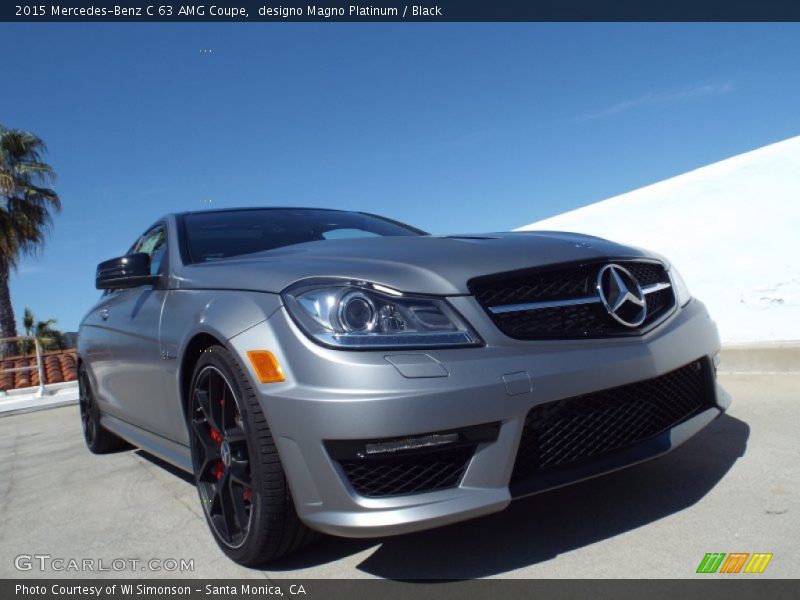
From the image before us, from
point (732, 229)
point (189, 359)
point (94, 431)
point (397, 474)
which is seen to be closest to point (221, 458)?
point (189, 359)

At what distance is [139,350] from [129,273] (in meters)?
0.37

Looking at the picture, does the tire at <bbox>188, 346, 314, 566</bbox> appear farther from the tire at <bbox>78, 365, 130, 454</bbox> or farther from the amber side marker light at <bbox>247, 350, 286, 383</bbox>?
the tire at <bbox>78, 365, 130, 454</bbox>

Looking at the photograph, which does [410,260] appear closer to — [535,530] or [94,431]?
[535,530]

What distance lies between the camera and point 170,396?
2979mm

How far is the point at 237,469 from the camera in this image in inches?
94.0

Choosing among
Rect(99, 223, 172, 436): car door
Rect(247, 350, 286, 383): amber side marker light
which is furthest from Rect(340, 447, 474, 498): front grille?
Rect(99, 223, 172, 436): car door

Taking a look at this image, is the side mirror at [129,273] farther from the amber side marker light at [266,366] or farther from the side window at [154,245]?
the amber side marker light at [266,366]

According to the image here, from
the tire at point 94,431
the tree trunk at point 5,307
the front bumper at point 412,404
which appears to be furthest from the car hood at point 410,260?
the tree trunk at point 5,307

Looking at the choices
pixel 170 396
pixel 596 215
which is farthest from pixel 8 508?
pixel 596 215

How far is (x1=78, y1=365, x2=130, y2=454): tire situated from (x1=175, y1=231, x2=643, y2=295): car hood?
2341 mm

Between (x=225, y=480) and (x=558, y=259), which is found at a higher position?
(x=558, y=259)

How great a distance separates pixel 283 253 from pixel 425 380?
1050 mm

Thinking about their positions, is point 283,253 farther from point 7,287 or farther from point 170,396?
point 7,287

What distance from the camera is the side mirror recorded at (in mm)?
3182
